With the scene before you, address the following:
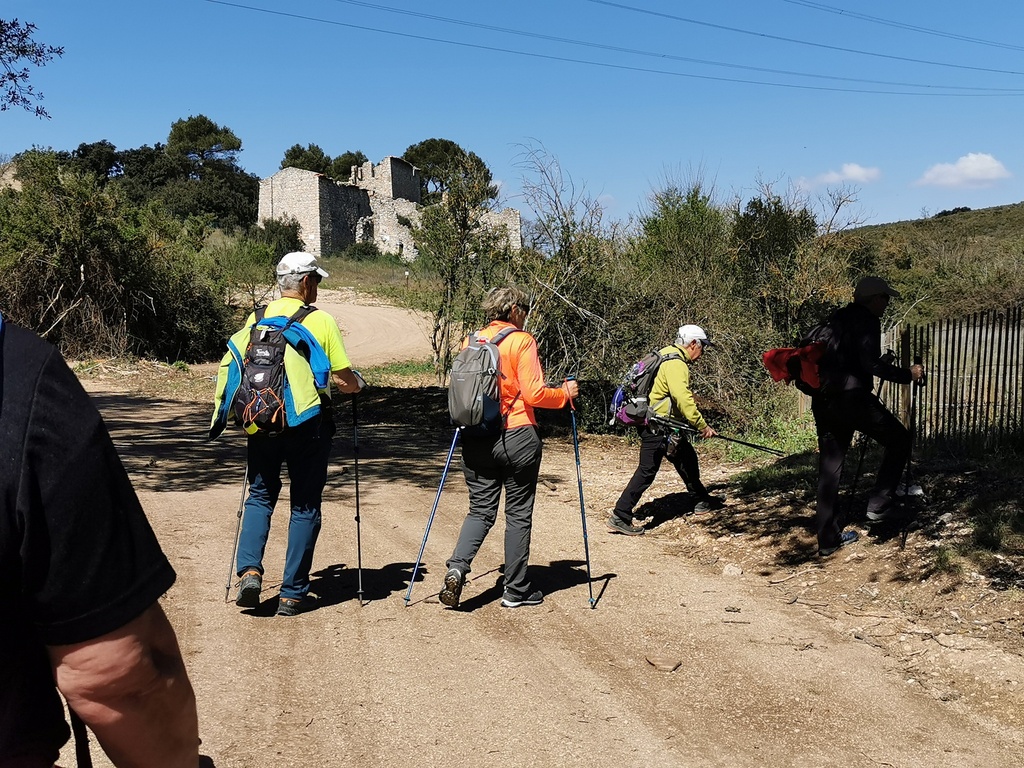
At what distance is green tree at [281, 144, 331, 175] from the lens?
87750 millimetres

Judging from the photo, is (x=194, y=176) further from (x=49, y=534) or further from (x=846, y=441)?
(x=49, y=534)

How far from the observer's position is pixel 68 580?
1307mm

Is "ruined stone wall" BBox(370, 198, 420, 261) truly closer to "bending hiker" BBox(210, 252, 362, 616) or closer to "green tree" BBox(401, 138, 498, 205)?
"green tree" BBox(401, 138, 498, 205)

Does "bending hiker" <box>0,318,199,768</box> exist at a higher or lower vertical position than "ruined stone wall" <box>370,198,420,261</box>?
lower

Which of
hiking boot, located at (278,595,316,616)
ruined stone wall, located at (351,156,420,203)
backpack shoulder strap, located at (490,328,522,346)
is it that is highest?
ruined stone wall, located at (351,156,420,203)

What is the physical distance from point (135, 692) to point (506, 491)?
14.7 ft

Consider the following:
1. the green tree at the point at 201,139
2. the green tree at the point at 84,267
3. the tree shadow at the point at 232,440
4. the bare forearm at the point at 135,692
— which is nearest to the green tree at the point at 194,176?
the green tree at the point at 201,139

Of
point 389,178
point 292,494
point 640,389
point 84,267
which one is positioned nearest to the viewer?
point 292,494

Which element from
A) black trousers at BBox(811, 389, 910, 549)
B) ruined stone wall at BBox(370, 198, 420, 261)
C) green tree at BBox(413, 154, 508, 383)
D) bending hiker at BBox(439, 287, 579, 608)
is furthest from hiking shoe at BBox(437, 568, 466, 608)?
ruined stone wall at BBox(370, 198, 420, 261)

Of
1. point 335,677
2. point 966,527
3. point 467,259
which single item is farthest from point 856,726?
point 467,259

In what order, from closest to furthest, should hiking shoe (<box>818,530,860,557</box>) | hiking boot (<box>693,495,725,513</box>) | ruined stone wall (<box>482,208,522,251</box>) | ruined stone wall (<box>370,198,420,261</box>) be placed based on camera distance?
hiking shoe (<box>818,530,860,557</box>) < hiking boot (<box>693,495,725,513</box>) < ruined stone wall (<box>482,208,522,251</box>) < ruined stone wall (<box>370,198,420,261</box>)

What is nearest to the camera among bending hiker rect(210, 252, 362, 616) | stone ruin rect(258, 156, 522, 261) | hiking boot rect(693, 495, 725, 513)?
bending hiker rect(210, 252, 362, 616)

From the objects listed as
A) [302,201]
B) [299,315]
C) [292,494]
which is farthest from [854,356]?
[302,201]

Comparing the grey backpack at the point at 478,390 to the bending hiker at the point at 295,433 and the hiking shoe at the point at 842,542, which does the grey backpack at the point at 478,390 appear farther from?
the hiking shoe at the point at 842,542
